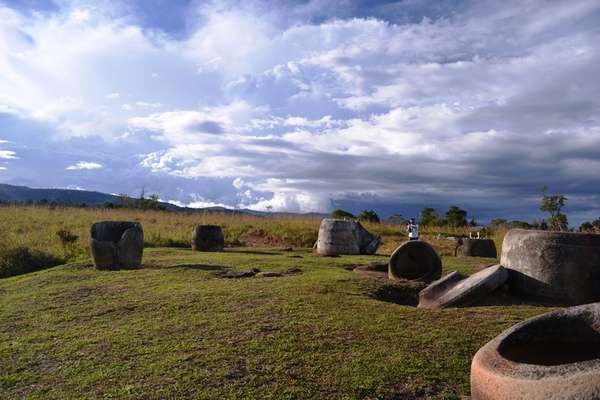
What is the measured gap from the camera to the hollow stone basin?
2664 mm

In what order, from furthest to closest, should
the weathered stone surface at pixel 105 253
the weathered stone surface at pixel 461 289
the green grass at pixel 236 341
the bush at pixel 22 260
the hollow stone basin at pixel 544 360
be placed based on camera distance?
the bush at pixel 22 260, the weathered stone surface at pixel 105 253, the weathered stone surface at pixel 461 289, the green grass at pixel 236 341, the hollow stone basin at pixel 544 360

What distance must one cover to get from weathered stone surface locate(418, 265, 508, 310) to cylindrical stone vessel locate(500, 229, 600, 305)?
0.37 m

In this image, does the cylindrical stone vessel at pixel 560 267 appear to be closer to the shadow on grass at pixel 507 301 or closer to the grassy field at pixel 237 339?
the shadow on grass at pixel 507 301

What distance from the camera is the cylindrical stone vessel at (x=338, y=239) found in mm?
14820

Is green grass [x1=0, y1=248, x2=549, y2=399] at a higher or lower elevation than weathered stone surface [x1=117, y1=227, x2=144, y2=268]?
lower

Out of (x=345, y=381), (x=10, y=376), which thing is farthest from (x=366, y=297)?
(x=10, y=376)

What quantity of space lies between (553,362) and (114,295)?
19.2 ft

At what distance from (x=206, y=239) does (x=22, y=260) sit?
4800 mm

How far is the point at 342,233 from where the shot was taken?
48.7 feet

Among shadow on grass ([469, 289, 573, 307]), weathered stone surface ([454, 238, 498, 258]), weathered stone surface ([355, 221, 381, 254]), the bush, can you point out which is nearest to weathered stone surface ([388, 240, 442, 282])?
shadow on grass ([469, 289, 573, 307])

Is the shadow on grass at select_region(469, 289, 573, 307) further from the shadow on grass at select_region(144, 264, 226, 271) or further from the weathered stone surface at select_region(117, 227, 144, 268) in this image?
the weathered stone surface at select_region(117, 227, 144, 268)

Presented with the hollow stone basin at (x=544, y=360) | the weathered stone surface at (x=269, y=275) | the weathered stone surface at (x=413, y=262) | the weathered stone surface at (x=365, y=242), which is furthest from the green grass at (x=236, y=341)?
the weathered stone surface at (x=365, y=242)

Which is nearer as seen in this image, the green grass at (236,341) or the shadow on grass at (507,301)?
the green grass at (236,341)

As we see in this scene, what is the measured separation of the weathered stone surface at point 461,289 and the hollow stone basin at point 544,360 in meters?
3.12
